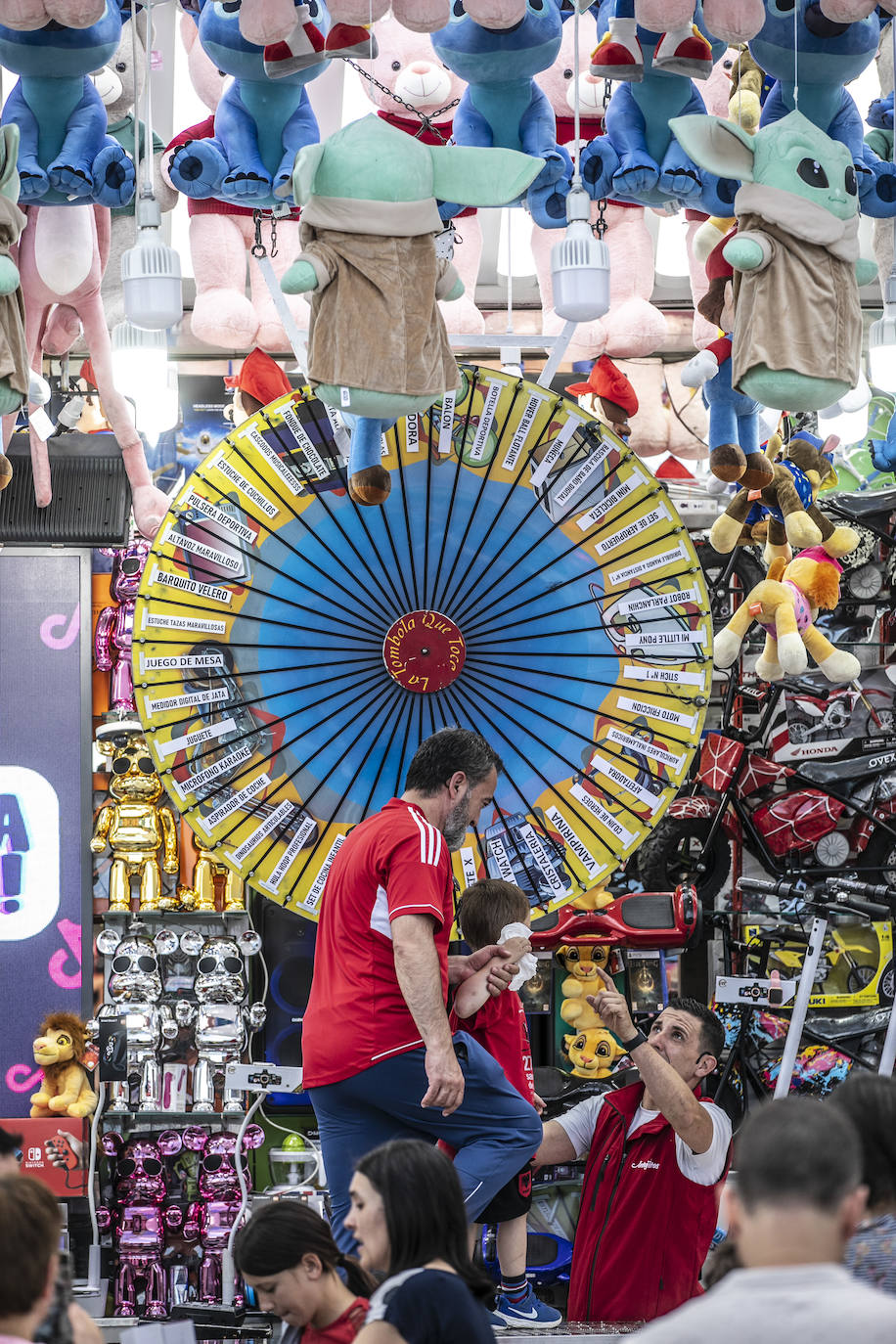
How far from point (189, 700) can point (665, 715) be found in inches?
51.0

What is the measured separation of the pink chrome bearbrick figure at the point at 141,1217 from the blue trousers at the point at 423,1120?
293cm

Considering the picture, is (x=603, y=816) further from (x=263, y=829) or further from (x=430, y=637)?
(x=263, y=829)

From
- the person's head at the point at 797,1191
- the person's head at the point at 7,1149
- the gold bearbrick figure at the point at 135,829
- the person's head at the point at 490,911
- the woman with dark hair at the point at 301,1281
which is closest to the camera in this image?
the person's head at the point at 797,1191

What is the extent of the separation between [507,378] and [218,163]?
4.27 ft

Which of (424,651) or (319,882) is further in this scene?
(424,651)

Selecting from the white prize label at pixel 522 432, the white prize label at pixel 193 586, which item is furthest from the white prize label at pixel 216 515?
the white prize label at pixel 522 432

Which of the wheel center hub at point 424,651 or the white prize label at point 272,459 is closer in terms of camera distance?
the white prize label at point 272,459

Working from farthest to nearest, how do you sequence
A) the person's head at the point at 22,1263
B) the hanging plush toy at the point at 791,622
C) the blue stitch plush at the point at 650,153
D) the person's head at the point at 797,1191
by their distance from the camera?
the hanging plush toy at the point at 791,622 → the blue stitch plush at the point at 650,153 → the person's head at the point at 22,1263 → the person's head at the point at 797,1191

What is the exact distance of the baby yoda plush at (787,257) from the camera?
325 centimetres

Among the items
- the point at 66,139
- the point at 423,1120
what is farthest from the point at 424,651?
the point at 66,139

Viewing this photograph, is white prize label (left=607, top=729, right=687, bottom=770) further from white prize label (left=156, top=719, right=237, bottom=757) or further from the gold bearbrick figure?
the gold bearbrick figure

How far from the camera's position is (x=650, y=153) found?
3602mm

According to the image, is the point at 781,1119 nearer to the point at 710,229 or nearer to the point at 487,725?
the point at 710,229

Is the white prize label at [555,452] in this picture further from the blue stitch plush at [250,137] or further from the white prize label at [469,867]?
the blue stitch plush at [250,137]
